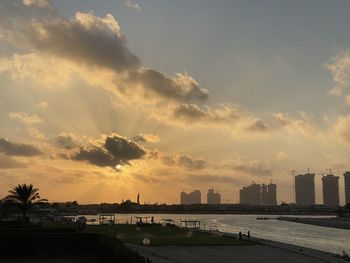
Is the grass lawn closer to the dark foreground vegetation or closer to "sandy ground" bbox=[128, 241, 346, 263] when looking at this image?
"sandy ground" bbox=[128, 241, 346, 263]

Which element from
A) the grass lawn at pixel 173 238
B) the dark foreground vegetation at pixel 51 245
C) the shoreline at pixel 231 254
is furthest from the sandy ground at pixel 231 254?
the dark foreground vegetation at pixel 51 245

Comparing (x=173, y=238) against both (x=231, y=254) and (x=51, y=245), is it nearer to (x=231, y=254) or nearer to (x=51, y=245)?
(x=231, y=254)

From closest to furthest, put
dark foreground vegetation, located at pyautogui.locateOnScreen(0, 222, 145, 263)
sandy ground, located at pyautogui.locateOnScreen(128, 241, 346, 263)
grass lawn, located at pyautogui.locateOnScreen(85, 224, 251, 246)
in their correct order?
dark foreground vegetation, located at pyautogui.locateOnScreen(0, 222, 145, 263)
sandy ground, located at pyautogui.locateOnScreen(128, 241, 346, 263)
grass lawn, located at pyautogui.locateOnScreen(85, 224, 251, 246)

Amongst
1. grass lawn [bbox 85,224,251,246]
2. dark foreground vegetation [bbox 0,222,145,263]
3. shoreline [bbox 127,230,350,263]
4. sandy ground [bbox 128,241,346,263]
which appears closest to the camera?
dark foreground vegetation [bbox 0,222,145,263]

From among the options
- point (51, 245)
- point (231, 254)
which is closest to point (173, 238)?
point (231, 254)

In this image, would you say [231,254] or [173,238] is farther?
[173,238]

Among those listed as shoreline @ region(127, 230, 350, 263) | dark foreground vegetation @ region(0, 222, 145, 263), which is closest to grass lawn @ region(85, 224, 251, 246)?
shoreline @ region(127, 230, 350, 263)

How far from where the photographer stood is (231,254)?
4578 cm

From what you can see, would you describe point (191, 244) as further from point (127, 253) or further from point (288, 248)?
point (127, 253)

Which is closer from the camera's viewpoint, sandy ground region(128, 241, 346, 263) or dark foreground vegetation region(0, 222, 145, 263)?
dark foreground vegetation region(0, 222, 145, 263)

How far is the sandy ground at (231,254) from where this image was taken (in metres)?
40.9

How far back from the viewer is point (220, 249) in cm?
5009

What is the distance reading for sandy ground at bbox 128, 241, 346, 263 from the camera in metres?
40.9

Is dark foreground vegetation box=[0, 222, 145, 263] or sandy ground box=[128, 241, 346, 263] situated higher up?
dark foreground vegetation box=[0, 222, 145, 263]
